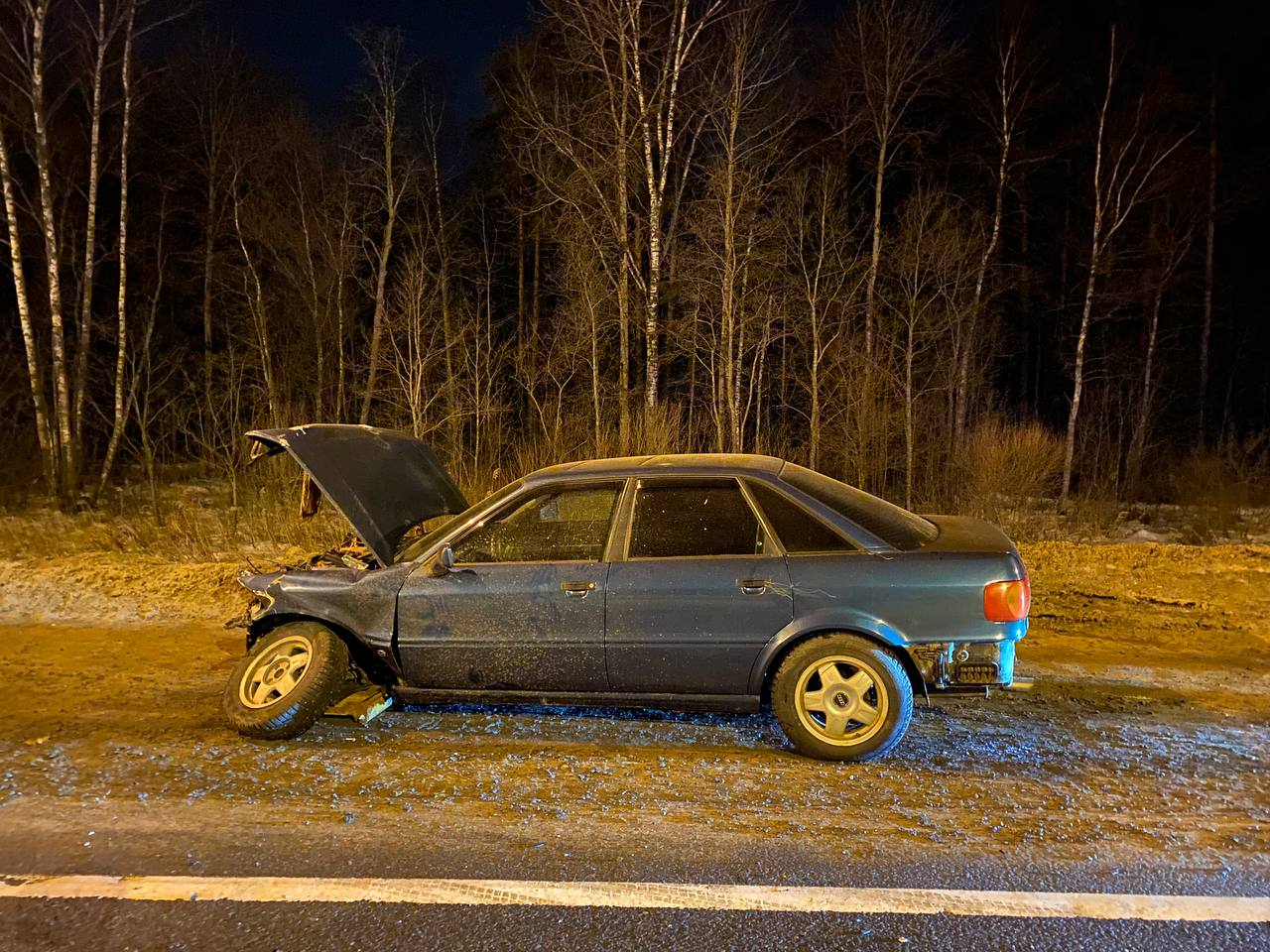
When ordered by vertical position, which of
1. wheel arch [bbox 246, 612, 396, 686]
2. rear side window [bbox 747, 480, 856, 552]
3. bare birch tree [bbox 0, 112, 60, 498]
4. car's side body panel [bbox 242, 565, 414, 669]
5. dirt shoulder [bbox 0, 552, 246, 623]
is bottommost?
dirt shoulder [bbox 0, 552, 246, 623]

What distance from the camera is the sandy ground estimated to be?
3.88 meters

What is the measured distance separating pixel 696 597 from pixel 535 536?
102 centimetres

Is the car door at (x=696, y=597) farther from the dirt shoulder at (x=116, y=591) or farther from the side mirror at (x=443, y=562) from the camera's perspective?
the dirt shoulder at (x=116, y=591)

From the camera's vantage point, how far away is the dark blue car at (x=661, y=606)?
14.9 feet

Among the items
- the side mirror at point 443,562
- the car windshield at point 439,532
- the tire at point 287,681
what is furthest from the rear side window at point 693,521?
the tire at point 287,681

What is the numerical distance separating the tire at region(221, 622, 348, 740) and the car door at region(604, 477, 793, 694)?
1576mm

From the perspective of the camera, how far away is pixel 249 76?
25.1 m

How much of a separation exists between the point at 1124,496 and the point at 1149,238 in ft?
34.6

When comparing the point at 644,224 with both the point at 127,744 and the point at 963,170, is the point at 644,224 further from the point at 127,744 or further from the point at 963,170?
the point at 127,744

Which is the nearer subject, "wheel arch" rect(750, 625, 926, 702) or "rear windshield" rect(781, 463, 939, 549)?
"wheel arch" rect(750, 625, 926, 702)

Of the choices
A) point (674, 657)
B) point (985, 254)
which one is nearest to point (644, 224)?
point (985, 254)

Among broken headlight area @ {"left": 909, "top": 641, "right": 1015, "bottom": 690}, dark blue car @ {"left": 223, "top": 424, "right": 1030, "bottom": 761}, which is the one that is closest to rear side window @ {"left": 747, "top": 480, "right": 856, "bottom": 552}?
dark blue car @ {"left": 223, "top": 424, "right": 1030, "bottom": 761}

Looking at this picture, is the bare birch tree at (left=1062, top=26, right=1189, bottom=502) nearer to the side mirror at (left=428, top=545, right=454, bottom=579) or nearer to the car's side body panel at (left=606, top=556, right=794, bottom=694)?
the car's side body panel at (left=606, top=556, right=794, bottom=694)

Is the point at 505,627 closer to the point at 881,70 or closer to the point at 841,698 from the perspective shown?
the point at 841,698
